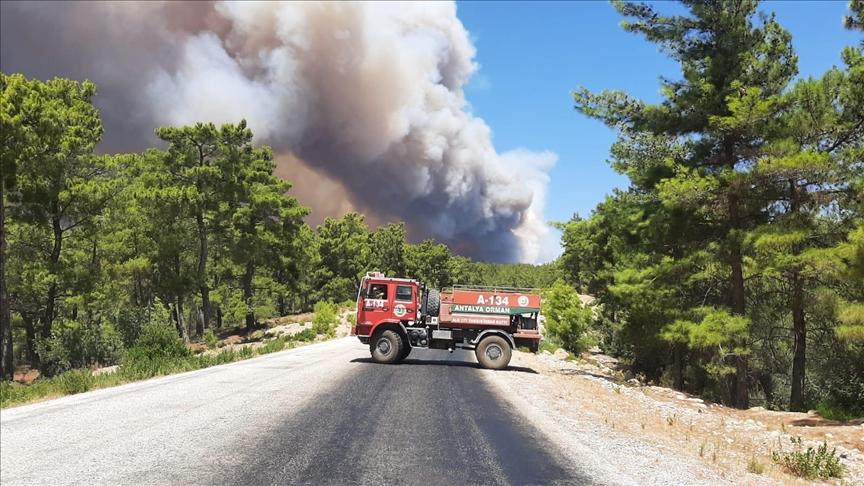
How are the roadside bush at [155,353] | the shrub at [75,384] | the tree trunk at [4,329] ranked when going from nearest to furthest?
the shrub at [75,384] → the roadside bush at [155,353] → the tree trunk at [4,329]

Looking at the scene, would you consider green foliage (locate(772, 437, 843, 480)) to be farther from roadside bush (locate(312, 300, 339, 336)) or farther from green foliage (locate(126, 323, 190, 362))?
roadside bush (locate(312, 300, 339, 336))

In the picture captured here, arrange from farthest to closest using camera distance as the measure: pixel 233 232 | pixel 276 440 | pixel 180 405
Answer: pixel 233 232
pixel 180 405
pixel 276 440

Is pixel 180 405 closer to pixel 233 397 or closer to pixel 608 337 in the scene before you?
pixel 233 397

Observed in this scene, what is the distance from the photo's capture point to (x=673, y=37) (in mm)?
18891

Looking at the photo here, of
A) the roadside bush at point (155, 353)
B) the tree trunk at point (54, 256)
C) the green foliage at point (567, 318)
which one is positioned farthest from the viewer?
the green foliage at point (567, 318)

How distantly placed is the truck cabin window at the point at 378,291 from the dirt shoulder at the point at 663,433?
4.64 m

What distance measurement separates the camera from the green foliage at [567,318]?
120ft

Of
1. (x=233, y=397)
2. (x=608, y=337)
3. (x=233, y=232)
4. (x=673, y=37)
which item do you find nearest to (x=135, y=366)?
(x=233, y=397)

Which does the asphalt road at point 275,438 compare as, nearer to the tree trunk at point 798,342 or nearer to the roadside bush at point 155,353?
the roadside bush at point 155,353

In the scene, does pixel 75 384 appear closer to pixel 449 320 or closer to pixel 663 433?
pixel 449 320

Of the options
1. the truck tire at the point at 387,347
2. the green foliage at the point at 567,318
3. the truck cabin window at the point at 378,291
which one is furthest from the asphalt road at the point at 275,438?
the green foliage at the point at 567,318

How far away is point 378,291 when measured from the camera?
18.2 meters

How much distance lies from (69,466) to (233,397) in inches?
185

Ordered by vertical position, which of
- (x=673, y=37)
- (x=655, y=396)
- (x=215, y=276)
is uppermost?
(x=673, y=37)
